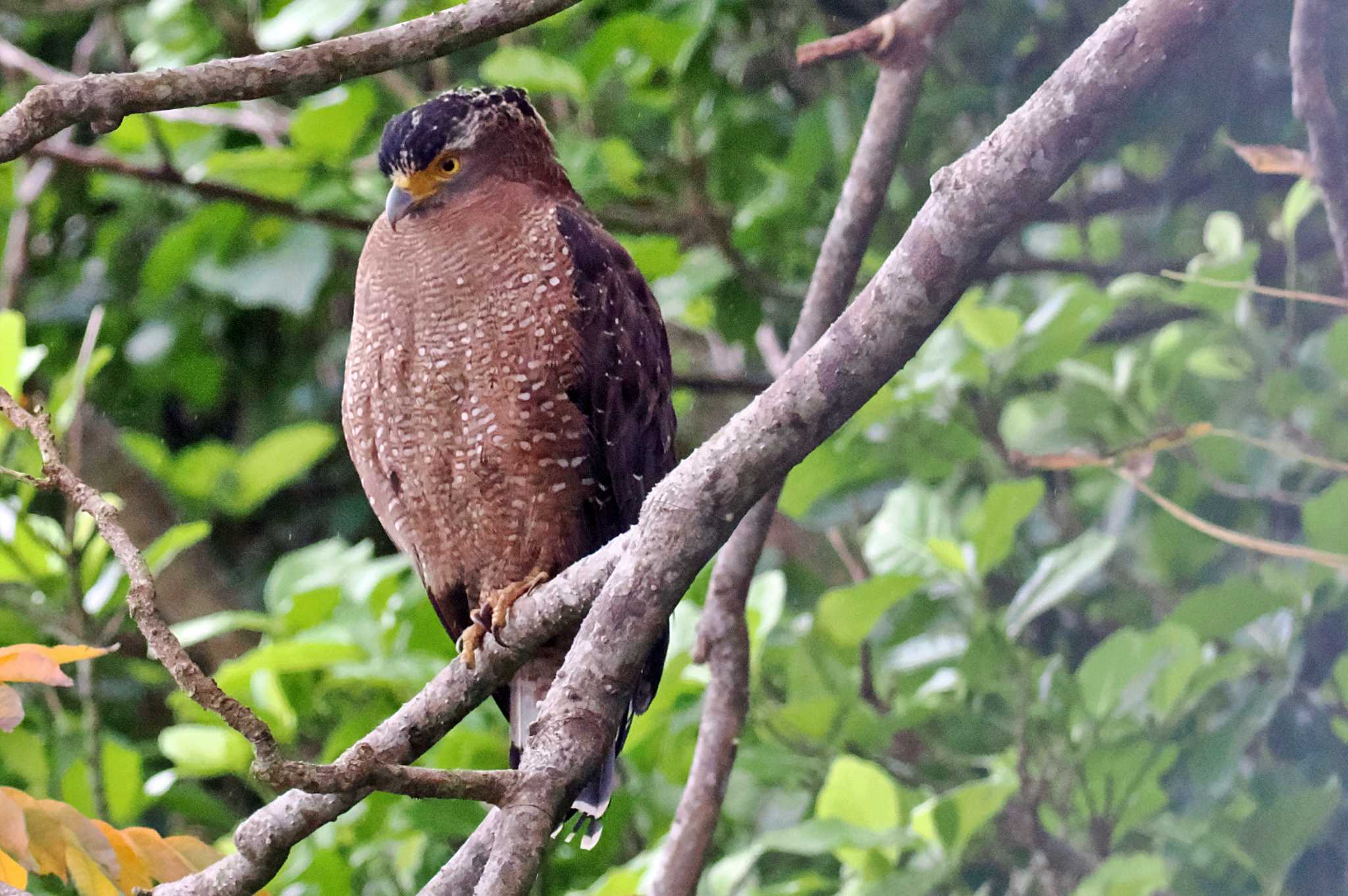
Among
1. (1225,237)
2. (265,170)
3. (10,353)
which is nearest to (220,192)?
(265,170)

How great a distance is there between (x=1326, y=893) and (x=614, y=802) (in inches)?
36.3

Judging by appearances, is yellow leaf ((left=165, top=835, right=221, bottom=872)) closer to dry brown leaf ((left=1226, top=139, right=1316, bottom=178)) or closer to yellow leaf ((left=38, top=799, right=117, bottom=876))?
yellow leaf ((left=38, top=799, right=117, bottom=876))

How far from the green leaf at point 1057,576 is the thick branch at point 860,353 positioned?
97 cm

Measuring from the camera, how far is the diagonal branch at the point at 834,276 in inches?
66.3

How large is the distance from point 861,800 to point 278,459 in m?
1.30

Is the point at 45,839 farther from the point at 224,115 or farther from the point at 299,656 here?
the point at 224,115

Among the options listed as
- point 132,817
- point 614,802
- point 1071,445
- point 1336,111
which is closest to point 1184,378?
point 1071,445

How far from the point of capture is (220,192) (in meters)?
2.51

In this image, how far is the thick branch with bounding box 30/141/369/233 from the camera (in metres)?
2.50

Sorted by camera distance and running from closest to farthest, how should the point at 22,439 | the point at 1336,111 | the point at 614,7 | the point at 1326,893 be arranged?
the point at 1336,111 < the point at 1326,893 < the point at 22,439 < the point at 614,7

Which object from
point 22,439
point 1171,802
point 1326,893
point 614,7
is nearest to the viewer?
point 1326,893

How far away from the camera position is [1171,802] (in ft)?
6.75

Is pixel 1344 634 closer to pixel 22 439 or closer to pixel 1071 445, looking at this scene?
pixel 1071 445

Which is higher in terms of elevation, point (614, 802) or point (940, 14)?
point (940, 14)
